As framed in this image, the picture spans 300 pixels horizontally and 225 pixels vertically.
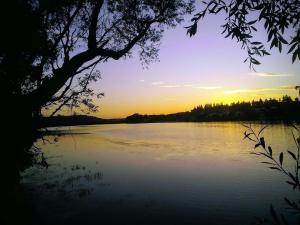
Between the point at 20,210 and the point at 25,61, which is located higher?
the point at 25,61

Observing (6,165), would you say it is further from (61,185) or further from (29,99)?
(61,185)

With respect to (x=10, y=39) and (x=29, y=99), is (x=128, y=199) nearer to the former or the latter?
(x=29, y=99)

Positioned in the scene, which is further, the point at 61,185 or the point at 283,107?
the point at 61,185

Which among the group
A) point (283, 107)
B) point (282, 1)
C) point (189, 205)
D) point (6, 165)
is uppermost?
point (282, 1)

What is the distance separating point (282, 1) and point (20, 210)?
870 inches

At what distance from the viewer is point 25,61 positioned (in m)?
11.8

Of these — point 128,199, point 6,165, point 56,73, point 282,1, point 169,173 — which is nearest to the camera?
point 282,1

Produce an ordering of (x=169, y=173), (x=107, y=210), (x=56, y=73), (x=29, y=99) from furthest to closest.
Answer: (x=169, y=173) < (x=107, y=210) < (x=56, y=73) < (x=29, y=99)

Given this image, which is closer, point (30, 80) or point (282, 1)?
point (282, 1)

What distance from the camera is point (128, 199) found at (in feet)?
78.4

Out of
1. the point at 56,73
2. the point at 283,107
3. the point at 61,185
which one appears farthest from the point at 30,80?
the point at 61,185

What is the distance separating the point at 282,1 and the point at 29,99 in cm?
983

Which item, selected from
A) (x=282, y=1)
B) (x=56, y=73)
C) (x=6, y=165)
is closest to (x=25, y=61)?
(x=56, y=73)

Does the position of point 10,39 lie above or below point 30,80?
above
